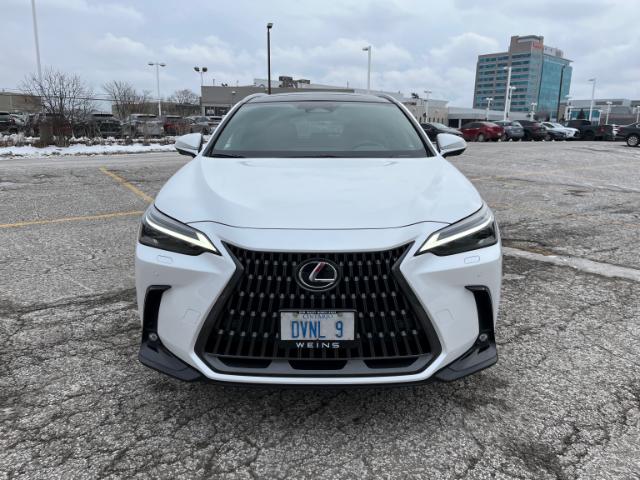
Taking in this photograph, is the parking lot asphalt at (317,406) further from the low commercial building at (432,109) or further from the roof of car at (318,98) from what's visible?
the low commercial building at (432,109)

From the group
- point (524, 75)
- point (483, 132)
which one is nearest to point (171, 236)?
point (483, 132)

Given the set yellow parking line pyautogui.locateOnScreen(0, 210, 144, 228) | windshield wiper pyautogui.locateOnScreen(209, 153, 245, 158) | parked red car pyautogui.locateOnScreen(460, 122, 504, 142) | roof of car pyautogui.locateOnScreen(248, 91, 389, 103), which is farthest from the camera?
parked red car pyautogui.locateOnScreen(460, 122, 504, 142)

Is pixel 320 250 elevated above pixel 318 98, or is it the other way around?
pixel 318 98

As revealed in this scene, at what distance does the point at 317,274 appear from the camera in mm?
2162

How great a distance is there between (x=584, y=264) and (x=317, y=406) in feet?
12.1

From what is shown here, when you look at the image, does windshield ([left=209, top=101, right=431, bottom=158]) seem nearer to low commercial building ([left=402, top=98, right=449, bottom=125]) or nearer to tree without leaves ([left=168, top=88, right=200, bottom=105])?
tree without leaves ([left=168, top=88, right=200, bottom=105])

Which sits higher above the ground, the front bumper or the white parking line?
the front bumper

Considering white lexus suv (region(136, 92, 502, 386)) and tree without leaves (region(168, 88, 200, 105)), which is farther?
tree without leaves (region(168, 88, 200, 105))

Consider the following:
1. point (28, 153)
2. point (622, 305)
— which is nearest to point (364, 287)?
point (622, 305)

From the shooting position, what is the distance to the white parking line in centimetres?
481

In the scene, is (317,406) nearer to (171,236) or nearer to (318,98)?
(171,236)

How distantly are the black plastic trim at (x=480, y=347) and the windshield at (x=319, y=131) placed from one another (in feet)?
4.34

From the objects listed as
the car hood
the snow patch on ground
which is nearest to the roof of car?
the car hood

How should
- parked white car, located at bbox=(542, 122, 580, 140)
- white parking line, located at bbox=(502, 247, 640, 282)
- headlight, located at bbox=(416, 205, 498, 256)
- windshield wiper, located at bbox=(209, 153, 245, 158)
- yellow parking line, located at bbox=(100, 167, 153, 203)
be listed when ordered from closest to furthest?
headlight, located at bbox=(416, 205, 498, 256) → windshield wiper, located at bbox=(209, 153, 245, 158) → white parking line, located at bbox=(502, 247, 640, 282) → yellow parking line, located at bbox=(100, 167, 153, 203) → parked white car, located at bbox=(542, 122, 580, 140)
